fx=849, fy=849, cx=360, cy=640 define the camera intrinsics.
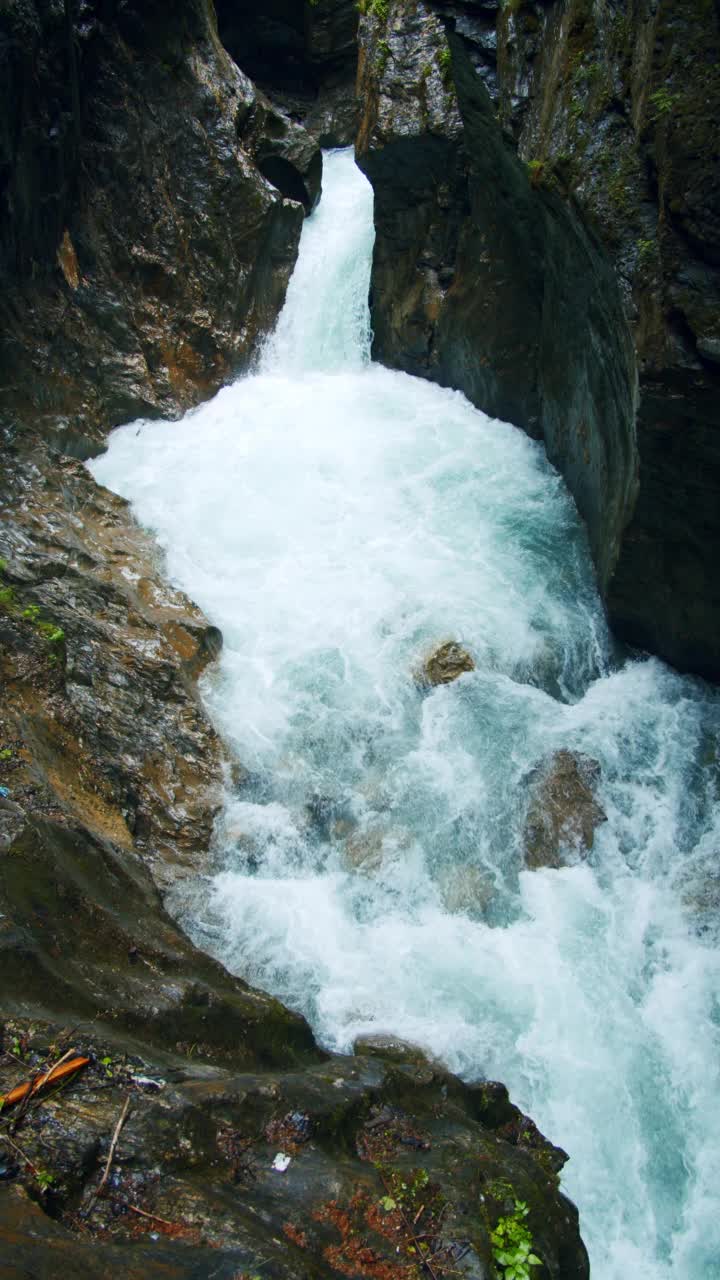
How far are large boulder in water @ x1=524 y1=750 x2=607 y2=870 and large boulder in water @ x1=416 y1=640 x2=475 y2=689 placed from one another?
3.64ft

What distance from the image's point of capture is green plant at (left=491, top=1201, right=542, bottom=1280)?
3148mm

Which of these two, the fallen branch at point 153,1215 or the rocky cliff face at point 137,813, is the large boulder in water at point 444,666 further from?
the fallen branch at point 153,1215

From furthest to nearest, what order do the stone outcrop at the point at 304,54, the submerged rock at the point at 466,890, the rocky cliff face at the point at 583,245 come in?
1. the stone outcrop at the point at 304,54
2. the submerged rock at the point at 466,890
3. the rocky cliff face at the point at 583,245

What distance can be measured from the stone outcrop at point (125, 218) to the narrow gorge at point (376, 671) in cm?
6

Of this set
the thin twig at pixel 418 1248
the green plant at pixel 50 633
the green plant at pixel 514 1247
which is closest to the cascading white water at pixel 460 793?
the green plant at pixel 514 1247

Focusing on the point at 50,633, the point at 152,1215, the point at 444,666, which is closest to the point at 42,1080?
the point at 152,1215

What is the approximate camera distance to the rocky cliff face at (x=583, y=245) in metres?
5.24

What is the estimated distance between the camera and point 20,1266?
2.28m

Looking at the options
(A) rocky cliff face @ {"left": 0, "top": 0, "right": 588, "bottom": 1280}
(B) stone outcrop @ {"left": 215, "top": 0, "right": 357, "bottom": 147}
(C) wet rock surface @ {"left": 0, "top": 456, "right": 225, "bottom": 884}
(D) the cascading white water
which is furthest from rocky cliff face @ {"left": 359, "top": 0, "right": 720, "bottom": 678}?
(B) stone outcrop @ {"left": 215, "top": 0, "right": 357, "bottom": 147}

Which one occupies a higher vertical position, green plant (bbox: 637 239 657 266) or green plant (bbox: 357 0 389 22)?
green plant (bbox: 357 0 389 22)

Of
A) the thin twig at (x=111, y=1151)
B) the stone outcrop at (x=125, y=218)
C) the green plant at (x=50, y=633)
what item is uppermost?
the stone outcrop at (x=125, y=218)

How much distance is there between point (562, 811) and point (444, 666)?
5.32 feet

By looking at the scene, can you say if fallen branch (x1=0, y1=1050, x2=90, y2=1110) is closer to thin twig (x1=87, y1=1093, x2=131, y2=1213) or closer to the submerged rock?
thin twig (x1=87, y1=1093, x2=131, y2=1213)

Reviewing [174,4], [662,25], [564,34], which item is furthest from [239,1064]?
[174,4]
